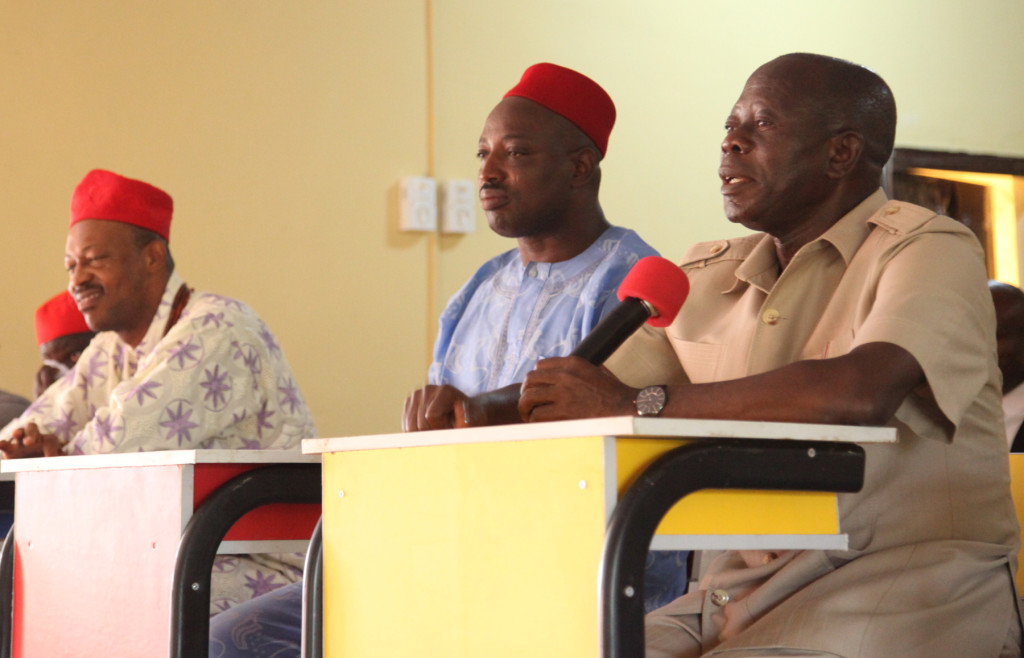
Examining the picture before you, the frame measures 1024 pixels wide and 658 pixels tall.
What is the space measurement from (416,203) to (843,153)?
2.62 meters

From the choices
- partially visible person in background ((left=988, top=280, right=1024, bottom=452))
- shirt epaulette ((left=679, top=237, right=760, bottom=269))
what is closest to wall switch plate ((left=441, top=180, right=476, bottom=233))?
partially visible person in background ((left=988, top=280, right=1024, bottom=452))

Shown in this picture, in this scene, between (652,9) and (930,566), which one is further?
(652,9)

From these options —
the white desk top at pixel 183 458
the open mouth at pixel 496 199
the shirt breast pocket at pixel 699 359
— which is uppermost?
the open mouth at pixel 496 199

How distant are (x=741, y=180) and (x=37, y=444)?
180 cm

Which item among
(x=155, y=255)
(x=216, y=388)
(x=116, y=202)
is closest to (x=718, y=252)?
(x=216, y=388)

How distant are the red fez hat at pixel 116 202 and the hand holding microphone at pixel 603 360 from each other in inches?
74.8

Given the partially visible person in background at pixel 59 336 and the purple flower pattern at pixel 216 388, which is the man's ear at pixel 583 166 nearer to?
the purple flower pattern at pixel 216 388

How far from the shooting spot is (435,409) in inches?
75.1

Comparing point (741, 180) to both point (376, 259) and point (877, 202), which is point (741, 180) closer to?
point (877, 202)

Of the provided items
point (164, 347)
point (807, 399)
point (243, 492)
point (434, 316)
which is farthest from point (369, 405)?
point (807, 399)

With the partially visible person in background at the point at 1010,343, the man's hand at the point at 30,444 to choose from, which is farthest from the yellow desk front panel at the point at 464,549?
the partially visible person in background at the point at 1010,343

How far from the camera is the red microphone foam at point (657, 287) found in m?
1.55

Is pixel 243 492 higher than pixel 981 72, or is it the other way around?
pixel 981 72

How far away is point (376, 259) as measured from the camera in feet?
14.4
